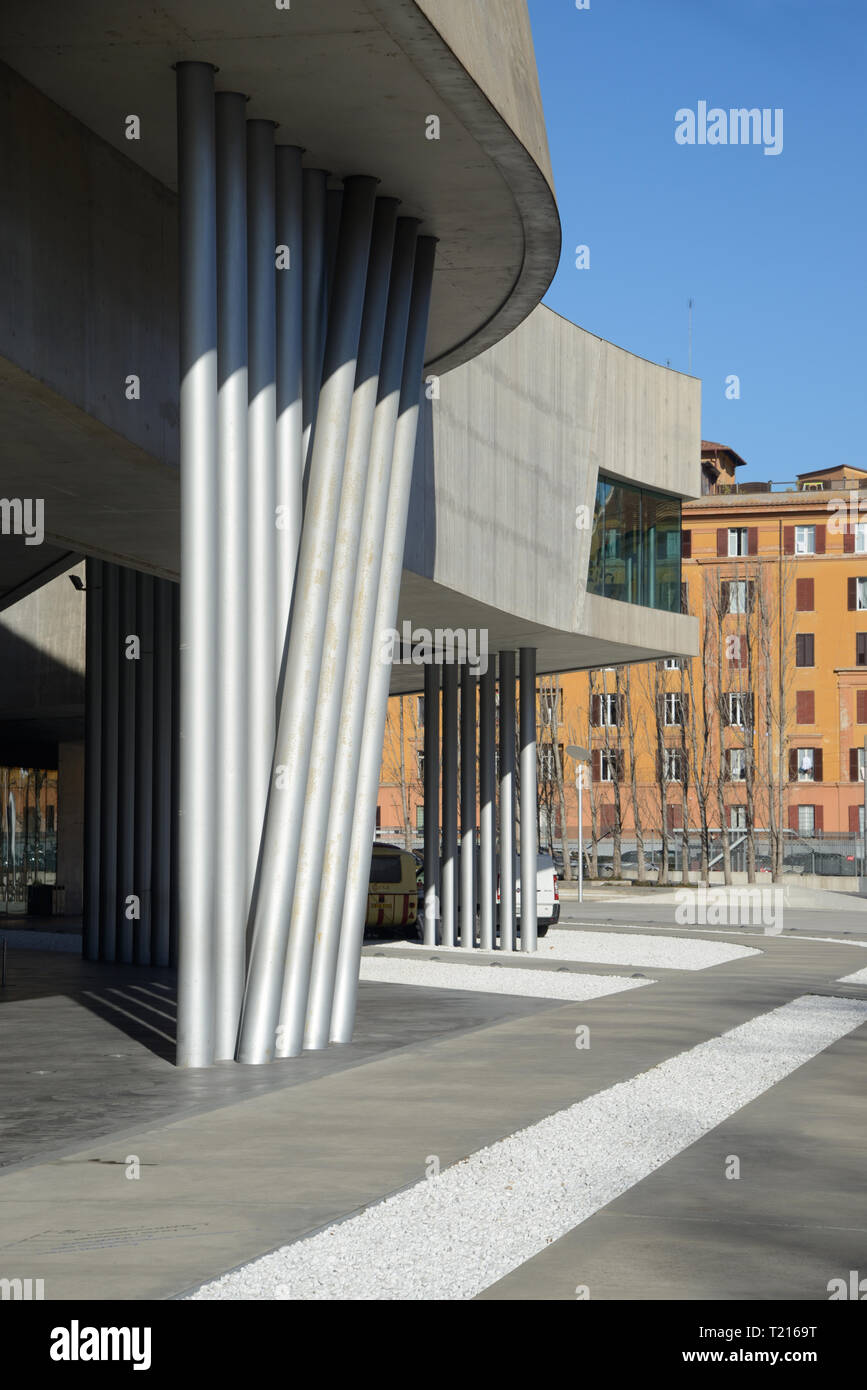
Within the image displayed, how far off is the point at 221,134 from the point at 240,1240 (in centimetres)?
787

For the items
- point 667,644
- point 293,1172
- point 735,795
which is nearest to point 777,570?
point 735,795

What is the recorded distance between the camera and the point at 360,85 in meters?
10.4

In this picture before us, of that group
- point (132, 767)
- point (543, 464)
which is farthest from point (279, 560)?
point (543, 464)

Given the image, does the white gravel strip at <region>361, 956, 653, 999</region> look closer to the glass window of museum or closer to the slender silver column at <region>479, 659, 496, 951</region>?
the slender silver column at <region>479, 659, 496, 951</region>

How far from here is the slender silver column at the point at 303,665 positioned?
37.5ft

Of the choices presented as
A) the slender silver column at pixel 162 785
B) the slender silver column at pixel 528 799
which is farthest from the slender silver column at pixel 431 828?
the slender silver column at pixel 162 785

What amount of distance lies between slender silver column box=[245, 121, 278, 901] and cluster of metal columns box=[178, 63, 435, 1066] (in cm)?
2

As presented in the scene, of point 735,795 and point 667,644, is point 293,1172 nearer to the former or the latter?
point 667,644

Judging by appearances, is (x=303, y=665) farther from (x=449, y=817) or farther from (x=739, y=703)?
(x=739, y=703)

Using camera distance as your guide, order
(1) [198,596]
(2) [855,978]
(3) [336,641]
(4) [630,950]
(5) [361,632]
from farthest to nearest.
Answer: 1. (4) [630,950]
2. (2) [855,978]
3. (5) [361,632]
4. (3) [336,641]
5. (1) [198,596]

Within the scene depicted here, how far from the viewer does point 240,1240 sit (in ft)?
20.1

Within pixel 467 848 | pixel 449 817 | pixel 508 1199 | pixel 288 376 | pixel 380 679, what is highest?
pixel 288 376

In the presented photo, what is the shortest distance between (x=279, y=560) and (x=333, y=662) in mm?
902

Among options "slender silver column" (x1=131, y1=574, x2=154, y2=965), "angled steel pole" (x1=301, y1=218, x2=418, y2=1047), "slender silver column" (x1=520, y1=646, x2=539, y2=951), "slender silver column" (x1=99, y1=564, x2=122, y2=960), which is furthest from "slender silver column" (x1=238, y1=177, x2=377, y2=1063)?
"slender silver column" (x1=520, y1=646, x2=539, y2=951)
